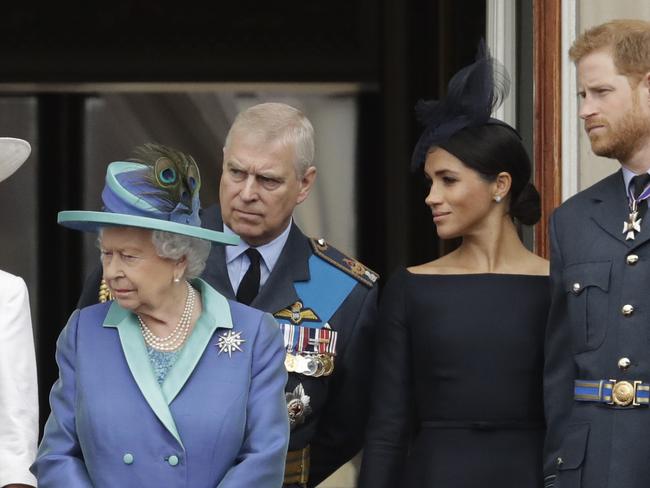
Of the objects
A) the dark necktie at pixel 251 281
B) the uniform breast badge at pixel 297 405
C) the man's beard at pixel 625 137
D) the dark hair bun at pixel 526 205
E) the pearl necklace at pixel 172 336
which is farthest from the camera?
the dark hair bun at pixel 526 205

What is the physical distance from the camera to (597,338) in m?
4.19

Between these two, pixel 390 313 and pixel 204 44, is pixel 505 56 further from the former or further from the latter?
pixel 204 44

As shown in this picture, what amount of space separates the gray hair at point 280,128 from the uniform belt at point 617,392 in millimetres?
966

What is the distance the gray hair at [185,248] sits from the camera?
393 cm

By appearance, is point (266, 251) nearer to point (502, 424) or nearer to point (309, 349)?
point (309, 349)

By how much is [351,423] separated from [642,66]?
48.0 inches

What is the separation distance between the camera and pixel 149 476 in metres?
3.88

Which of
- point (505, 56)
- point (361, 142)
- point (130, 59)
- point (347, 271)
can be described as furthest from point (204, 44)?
point (347, 271)

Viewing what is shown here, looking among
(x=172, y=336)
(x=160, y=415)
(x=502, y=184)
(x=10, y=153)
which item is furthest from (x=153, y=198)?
(x=502, y=184)

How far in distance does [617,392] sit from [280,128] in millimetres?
1113

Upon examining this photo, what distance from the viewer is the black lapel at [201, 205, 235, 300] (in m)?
4.57

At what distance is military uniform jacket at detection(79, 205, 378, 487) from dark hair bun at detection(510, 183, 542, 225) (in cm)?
43

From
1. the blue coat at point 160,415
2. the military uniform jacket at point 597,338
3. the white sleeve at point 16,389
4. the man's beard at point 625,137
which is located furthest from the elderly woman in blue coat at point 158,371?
the man's beard at point 625,137

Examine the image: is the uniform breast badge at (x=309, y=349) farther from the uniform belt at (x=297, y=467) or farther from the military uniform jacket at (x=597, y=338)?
the military uniform jacket at (x=597, y=338)
